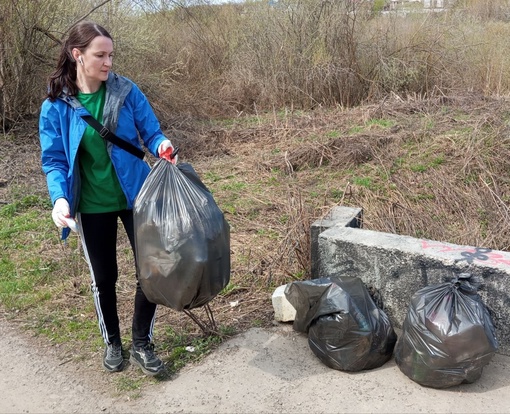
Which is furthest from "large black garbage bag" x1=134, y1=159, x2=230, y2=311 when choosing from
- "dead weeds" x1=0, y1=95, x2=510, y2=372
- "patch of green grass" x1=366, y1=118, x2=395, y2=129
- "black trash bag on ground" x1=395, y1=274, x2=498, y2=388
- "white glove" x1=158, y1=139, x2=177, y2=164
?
"patch of green grass" x1=366, y1=118, x2=395, y2=129

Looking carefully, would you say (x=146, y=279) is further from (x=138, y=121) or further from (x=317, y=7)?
(x=317, y=7)

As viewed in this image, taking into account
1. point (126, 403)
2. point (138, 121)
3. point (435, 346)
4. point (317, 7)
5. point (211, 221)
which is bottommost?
point (126, 403)

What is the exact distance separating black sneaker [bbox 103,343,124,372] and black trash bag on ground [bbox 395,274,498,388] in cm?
162

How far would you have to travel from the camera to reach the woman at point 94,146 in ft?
9.00

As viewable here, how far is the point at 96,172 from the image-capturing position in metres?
2.87

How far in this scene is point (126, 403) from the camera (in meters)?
2.94

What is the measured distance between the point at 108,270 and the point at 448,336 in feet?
5.93

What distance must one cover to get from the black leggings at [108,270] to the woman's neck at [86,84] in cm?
65

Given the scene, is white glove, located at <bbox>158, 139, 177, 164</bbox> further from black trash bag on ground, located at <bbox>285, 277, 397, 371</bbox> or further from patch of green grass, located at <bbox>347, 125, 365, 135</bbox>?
patch of green grass, located at <bbox>347, 125, 365, 135</bbox>

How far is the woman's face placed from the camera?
8.86 ft

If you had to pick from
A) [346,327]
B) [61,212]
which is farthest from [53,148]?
[346,327]

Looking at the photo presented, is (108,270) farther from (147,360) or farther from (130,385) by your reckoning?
(130,385)

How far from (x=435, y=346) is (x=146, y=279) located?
4.88ft

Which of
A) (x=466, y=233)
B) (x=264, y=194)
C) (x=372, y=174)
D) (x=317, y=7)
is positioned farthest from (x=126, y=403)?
(x=317, y=7)
